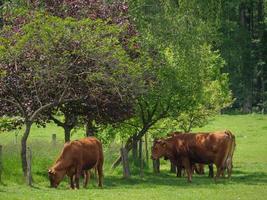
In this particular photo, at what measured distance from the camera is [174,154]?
1293 inches

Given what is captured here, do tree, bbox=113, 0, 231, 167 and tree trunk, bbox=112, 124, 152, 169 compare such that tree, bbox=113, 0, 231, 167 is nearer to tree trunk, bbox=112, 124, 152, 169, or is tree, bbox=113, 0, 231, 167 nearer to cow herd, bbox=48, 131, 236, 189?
tree trunk, bbox=112, 124, 152, 169

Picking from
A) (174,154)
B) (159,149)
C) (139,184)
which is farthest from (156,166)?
(139,184)

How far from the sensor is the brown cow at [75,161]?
2595 centimetres

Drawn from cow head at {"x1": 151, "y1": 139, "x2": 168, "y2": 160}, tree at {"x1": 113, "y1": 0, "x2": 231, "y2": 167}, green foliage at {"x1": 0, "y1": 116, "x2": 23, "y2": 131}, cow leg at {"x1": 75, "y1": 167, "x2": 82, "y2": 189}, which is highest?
tree at {"x1": 113, "y1": 0, "x2": 231, "y2": 167}

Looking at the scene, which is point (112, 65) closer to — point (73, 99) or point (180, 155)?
point (73, 99)

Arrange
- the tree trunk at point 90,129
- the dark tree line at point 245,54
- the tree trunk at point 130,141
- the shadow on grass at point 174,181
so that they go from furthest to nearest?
the dark tree line at point 245,54 → the tree trunk at point 130,141 → the tree trunk at point 90,129 → the shadow on grass at point 174,181

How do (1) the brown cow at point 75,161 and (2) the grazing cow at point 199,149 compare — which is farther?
(2) the grazing cow at point 199,149

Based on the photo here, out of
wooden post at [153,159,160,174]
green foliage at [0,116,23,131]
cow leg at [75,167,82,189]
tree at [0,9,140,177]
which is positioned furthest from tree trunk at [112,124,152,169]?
cow leg at [75,167,82,189]

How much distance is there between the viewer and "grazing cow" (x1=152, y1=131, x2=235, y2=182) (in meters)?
30.9

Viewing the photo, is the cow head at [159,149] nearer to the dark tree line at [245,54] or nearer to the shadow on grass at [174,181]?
the shadow on grass at [174,181]

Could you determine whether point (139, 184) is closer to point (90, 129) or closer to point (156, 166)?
point (90, 129)

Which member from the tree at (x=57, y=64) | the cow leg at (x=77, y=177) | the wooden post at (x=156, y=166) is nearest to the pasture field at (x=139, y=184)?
the wooden post at (x=156, y=166)

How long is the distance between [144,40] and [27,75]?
22.1ft

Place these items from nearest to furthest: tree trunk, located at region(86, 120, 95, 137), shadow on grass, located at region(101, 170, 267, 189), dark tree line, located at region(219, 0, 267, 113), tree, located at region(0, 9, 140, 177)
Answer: tree, located at region(0, 9, 140, 177)
shadow on grass, located at region(101, 170, 267, 189)
tree trunk, located at region(86, 120, 95, 137)
dark tree line, located at region(219, 0, 267, 113)
